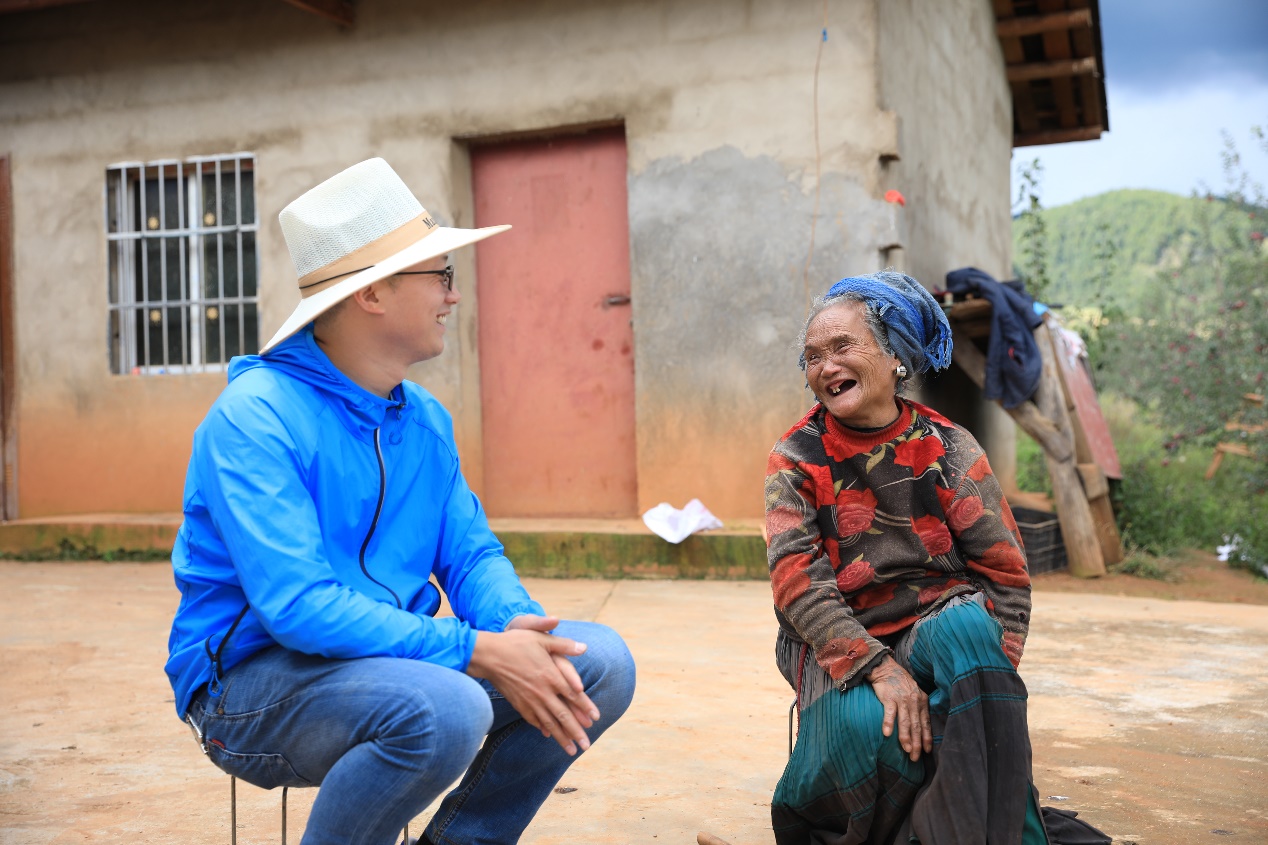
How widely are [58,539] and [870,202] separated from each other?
19.2ft

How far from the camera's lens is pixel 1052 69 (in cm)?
1077

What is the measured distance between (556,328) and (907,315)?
5.24m

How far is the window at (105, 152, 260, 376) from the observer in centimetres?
818

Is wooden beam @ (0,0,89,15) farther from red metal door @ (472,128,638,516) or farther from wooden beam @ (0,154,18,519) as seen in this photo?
red metal door @ (472,128,638,516)

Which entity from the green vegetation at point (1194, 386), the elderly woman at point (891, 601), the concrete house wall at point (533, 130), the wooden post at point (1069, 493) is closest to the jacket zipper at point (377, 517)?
the elderly woman at point (891, 601)

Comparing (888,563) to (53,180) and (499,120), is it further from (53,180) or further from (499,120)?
(53,180)

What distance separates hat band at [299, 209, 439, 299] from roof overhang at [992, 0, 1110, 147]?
872cm

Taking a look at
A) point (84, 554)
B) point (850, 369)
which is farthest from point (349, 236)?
point (84, 554)

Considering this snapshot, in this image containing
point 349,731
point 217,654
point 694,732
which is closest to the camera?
point 349,731

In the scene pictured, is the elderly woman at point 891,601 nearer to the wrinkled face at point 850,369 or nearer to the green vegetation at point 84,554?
the wrinkled face at point 850,369

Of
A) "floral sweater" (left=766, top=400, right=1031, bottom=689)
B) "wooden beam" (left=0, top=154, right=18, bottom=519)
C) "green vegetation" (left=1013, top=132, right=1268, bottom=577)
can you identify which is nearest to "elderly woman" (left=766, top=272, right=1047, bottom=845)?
"floral sweater" (left=766, top=400, right=1031, bottom=689)

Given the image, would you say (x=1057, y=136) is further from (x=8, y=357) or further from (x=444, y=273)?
(x=444, y=273)

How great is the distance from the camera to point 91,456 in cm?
839

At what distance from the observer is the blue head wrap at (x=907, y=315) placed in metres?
2.59
